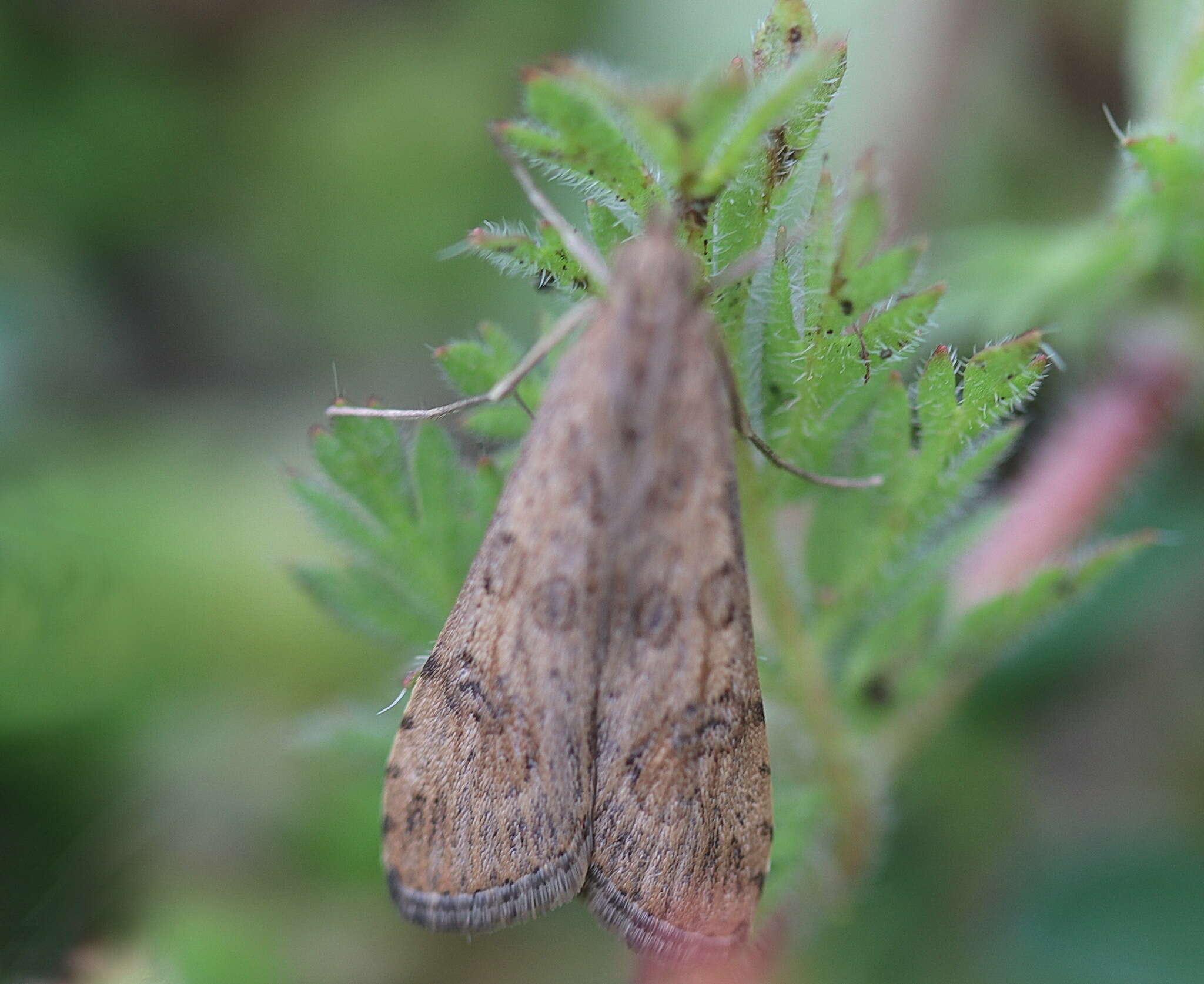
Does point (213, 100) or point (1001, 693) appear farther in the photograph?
point (213, 100)

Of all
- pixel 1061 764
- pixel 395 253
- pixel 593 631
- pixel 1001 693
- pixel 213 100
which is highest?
pixel 213 100

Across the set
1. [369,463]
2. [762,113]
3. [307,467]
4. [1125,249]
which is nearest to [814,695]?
[369,463]

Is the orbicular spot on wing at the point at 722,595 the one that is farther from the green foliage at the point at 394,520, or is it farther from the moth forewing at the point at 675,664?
the green foliage at the point at 394,520

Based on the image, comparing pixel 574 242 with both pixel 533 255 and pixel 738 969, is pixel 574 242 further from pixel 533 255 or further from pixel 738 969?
pixel 738 969

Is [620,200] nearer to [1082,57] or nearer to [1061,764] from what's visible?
[1061,764]

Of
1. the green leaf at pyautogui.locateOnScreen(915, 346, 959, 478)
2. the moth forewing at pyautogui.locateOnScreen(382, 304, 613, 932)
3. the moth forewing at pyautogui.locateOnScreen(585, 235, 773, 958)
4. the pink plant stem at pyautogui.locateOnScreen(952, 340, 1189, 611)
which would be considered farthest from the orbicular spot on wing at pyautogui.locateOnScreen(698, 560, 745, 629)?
the pink plant stem at pyautogui.locateOnScreen(952, 340, 1189, 611)

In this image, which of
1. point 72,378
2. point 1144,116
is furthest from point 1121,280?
point 72,378

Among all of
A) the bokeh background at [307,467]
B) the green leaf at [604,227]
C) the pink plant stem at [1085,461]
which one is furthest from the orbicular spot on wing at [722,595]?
the pink plant stem at [1085,461]
